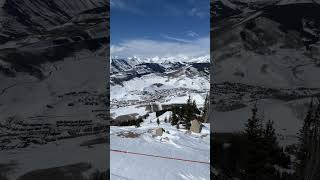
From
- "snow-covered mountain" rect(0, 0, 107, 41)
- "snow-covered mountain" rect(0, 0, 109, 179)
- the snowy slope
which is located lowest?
the snowy slope

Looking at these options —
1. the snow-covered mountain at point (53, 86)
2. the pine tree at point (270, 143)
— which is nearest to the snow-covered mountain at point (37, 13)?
the snow-covered mountain at point (53, 86)

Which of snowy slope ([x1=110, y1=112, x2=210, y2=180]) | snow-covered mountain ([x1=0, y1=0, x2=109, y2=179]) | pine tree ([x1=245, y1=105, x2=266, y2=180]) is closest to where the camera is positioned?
snow-covered mountain ([x1=0, y1=0, x2=109, y2=179])

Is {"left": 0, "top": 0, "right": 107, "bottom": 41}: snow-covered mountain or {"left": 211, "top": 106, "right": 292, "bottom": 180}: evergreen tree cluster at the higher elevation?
{"left": 0, "top": 0, "right": 107, "bottom": 41}: snow-covered mountain

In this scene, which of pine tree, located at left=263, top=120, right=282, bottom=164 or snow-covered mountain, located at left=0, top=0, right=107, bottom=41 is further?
pine tree, located at left=263, top=120, right=282, bottom=164

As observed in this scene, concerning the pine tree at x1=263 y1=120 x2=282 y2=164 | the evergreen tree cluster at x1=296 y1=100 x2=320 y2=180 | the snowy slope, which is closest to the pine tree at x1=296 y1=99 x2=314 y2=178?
the evergreen tree cluster at x1=296 y1=100 x2=320 y2=180

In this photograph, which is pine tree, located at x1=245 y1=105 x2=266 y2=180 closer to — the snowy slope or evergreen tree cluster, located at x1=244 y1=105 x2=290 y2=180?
evergreen tree cluster, located at x1=244 y1=105 x2=290 y2=180

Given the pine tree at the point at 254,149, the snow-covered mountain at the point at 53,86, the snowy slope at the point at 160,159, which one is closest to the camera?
the snow-covered mountain at the point at 53,86

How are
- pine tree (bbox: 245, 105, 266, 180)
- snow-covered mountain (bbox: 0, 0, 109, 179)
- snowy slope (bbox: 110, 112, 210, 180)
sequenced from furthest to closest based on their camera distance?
snowy slope (bbox: 110, 112, 210, 180), pine tree (bbox: 245, 105, 266, 180), snow-covered mountain (bbox: 0, 0, 109, 179)

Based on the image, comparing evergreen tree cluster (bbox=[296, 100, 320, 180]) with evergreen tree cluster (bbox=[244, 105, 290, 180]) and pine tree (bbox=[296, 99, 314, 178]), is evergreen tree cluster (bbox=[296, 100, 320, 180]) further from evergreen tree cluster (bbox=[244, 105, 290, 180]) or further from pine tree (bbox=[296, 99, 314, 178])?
evergreen tree cluster (bbox=[244, 105, 290, 180])

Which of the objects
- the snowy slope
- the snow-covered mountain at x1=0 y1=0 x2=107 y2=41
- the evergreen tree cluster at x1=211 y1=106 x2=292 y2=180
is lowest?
the snowy slope

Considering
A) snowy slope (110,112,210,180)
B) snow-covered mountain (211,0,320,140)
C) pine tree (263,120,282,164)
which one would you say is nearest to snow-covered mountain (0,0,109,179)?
snow-covered mountain (211,0,320,140)

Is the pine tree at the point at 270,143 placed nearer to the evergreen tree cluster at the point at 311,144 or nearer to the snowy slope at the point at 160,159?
the evergreen tree cluster at the point at 311,144
